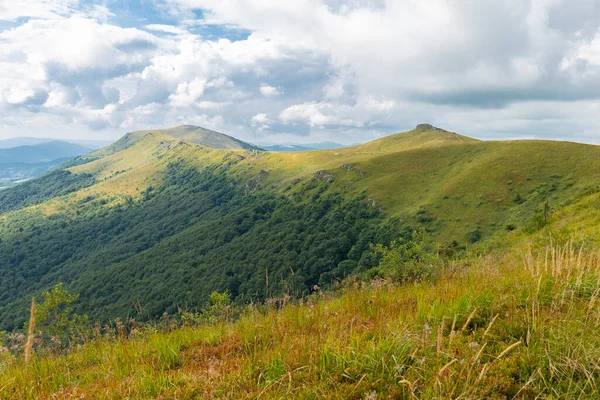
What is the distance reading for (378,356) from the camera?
3.93m

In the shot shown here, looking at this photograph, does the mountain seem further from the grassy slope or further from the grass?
the grass

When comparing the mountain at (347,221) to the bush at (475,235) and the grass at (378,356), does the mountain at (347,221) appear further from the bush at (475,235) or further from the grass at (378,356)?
the grass at (378,356)

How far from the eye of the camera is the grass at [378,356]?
3.45 metres

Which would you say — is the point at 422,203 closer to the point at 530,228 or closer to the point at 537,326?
the point at 530,228

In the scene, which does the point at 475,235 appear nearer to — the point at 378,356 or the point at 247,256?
the point at 378,356

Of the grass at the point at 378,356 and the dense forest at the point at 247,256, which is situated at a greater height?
the grass at the point at 378,356

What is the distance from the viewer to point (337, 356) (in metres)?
3.97

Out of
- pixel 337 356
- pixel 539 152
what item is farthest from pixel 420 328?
pixel 539 152

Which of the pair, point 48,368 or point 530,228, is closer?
point 48,368

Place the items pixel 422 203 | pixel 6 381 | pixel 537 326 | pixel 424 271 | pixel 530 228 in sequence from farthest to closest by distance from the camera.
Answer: pixel 422 203, pixel 530 228, pixel 424 271, pixel 6 381, pixel 537 326

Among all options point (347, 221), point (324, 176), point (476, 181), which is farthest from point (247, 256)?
point (476, 181)

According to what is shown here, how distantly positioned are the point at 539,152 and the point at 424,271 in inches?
5292

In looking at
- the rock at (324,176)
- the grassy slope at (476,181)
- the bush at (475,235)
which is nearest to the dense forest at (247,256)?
the rock at (324,176)

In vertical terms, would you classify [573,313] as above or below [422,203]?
above
